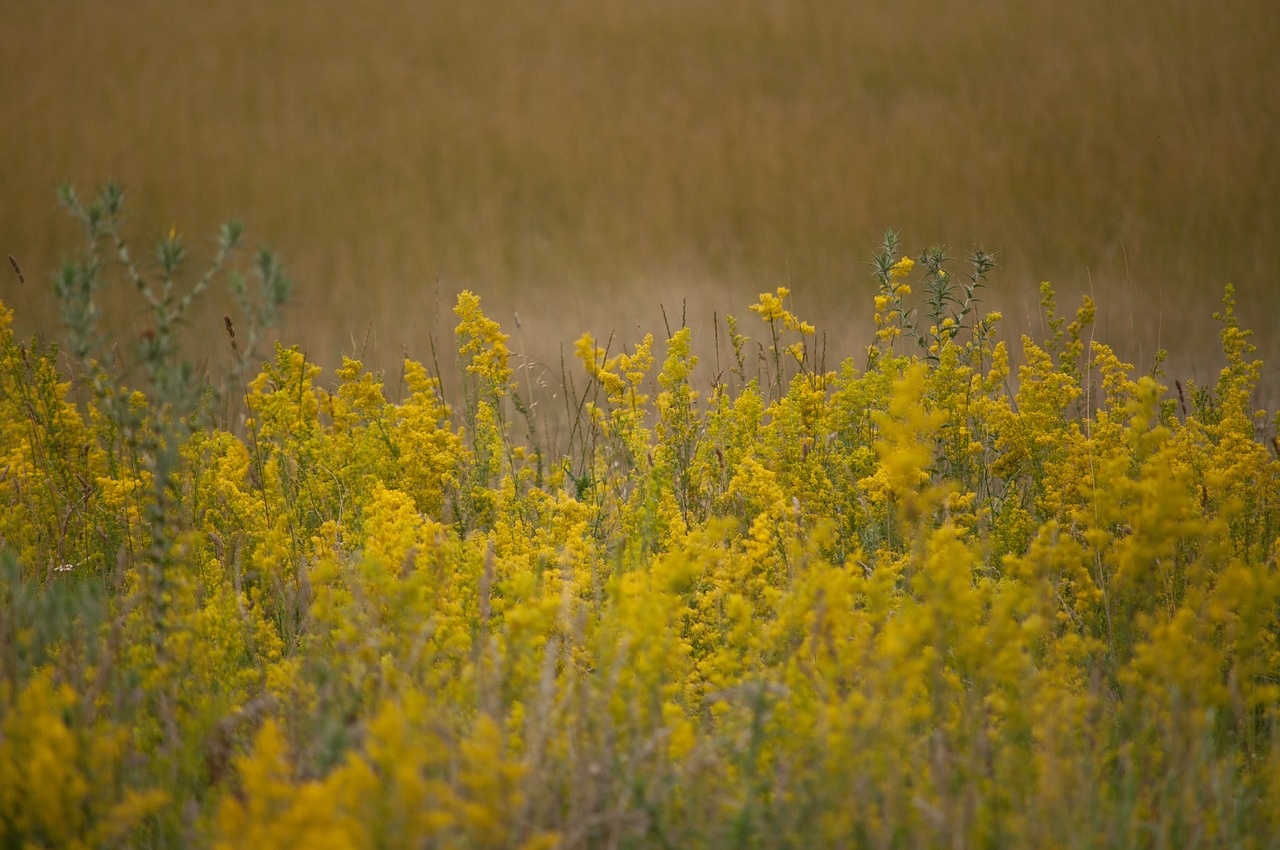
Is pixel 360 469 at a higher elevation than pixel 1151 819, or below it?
higher

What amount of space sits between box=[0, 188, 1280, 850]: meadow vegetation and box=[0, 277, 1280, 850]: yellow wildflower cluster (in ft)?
0.04

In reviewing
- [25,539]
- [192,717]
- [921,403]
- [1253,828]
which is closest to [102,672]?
[192,717]

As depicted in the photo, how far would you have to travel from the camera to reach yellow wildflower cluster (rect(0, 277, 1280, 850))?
1.20 meters

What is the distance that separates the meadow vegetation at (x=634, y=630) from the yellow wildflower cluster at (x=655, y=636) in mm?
12

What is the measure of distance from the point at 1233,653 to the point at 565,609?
4.69 feet

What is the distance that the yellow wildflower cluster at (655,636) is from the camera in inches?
47.1

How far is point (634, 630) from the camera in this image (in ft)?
4.72

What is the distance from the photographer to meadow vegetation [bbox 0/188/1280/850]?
47.2 inches

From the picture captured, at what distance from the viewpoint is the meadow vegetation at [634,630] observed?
1.20 m

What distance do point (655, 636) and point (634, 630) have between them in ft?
0.17

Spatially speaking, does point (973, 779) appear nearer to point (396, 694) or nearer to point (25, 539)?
point (396, 694)

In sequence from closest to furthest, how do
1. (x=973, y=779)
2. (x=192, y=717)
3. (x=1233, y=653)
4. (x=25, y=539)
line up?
1. (x=973, y=779)
2. (x=192, y=717)
3. (x=1233, y=653)
4. (x=25, y=539)

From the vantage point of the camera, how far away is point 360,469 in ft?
8.87

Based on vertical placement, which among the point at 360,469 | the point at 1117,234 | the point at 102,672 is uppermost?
the point at 1117,234
